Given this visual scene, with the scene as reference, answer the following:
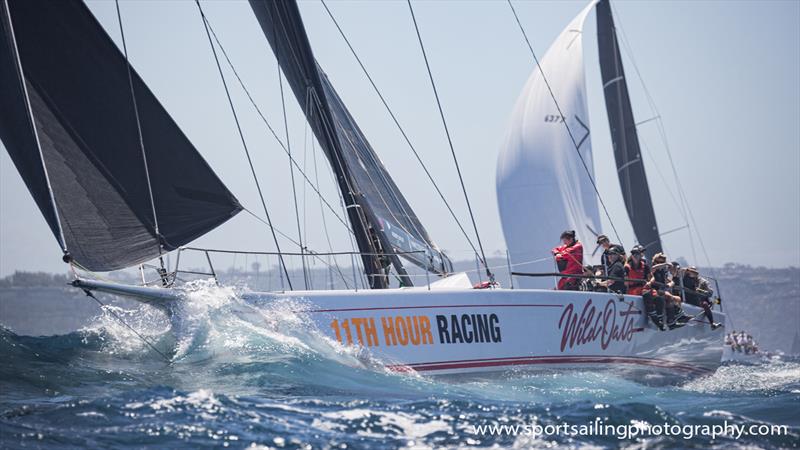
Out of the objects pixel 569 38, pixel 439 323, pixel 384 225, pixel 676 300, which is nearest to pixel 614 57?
pixel 569 38

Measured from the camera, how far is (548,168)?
18.4 meters

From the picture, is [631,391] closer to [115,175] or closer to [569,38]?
[115,175]

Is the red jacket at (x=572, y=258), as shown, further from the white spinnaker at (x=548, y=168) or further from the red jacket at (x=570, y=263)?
the white spinnaker at (x=548, y=168)

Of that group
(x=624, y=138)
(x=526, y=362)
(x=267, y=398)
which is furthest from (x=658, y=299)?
(x=624, y=138)

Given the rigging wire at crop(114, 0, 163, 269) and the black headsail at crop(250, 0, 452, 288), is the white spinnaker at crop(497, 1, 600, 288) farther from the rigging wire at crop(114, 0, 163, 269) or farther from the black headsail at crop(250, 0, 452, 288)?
the rigging wire at crop(114, 0, 163, 269)

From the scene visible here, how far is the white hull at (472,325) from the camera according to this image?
758 centimetres

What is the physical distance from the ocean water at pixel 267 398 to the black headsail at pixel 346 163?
1.78m

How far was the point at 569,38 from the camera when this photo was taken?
1980cm

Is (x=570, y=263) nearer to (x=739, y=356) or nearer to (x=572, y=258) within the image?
(x=572, y=258)

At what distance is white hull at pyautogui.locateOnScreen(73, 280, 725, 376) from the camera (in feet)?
24.9

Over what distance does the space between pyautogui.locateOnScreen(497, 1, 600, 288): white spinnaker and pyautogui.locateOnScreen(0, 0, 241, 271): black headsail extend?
10.5 metres

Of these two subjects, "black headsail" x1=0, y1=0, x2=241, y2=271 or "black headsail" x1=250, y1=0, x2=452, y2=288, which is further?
"black headsail" x1=250, y1=0, x2=452, y2=288

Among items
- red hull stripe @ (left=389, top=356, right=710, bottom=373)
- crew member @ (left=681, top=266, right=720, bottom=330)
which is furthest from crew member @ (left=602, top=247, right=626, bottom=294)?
crew member @ (left=681, top=266, right=720, bottom=330)

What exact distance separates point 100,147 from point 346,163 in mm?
2803
